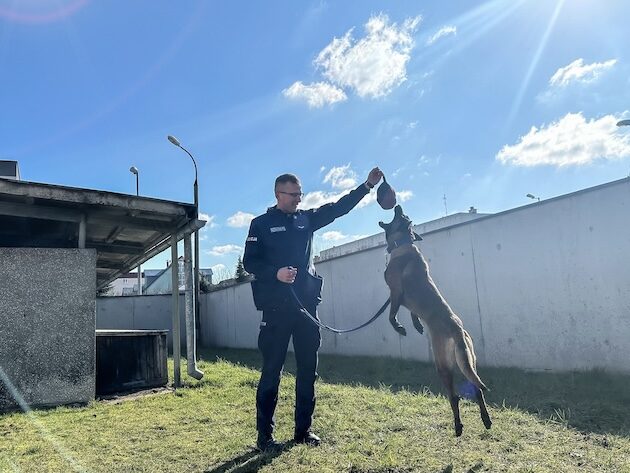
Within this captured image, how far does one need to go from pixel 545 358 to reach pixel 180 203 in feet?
20.0

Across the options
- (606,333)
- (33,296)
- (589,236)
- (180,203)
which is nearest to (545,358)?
(606,333)

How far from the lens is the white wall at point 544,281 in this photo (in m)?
6.72

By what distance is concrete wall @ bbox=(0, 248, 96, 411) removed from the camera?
248 inches

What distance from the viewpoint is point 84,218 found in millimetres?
7234

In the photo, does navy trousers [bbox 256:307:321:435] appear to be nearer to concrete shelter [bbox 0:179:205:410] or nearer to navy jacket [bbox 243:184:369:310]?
navy jacket [bbox 243:184:369:310]

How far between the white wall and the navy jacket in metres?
4.65

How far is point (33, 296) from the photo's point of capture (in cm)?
649

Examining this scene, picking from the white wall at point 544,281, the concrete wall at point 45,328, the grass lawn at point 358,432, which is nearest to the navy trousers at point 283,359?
the grass lawn at point 358,432

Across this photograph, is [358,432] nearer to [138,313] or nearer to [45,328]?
[45,328]

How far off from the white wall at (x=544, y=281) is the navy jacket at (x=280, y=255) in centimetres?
465

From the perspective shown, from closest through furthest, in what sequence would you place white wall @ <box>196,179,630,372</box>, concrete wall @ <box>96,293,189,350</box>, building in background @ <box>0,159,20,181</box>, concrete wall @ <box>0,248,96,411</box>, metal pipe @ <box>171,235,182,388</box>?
concrete wall @ <box>0,248,96,411</box>
white wall @ <box>196,179,630,372</box>
metal pipe @ <box>171,235,182,388</box>
building in background @ <box>0,159,20,181</box>
concrete wall @ <box>96,293,189,350</box>

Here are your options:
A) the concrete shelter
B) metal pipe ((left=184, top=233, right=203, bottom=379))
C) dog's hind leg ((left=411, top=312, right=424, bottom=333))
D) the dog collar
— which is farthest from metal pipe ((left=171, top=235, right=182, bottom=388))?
the dog collar

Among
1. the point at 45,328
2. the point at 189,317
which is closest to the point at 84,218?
the point at 45,328

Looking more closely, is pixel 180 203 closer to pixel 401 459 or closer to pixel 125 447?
pixel 125 447
